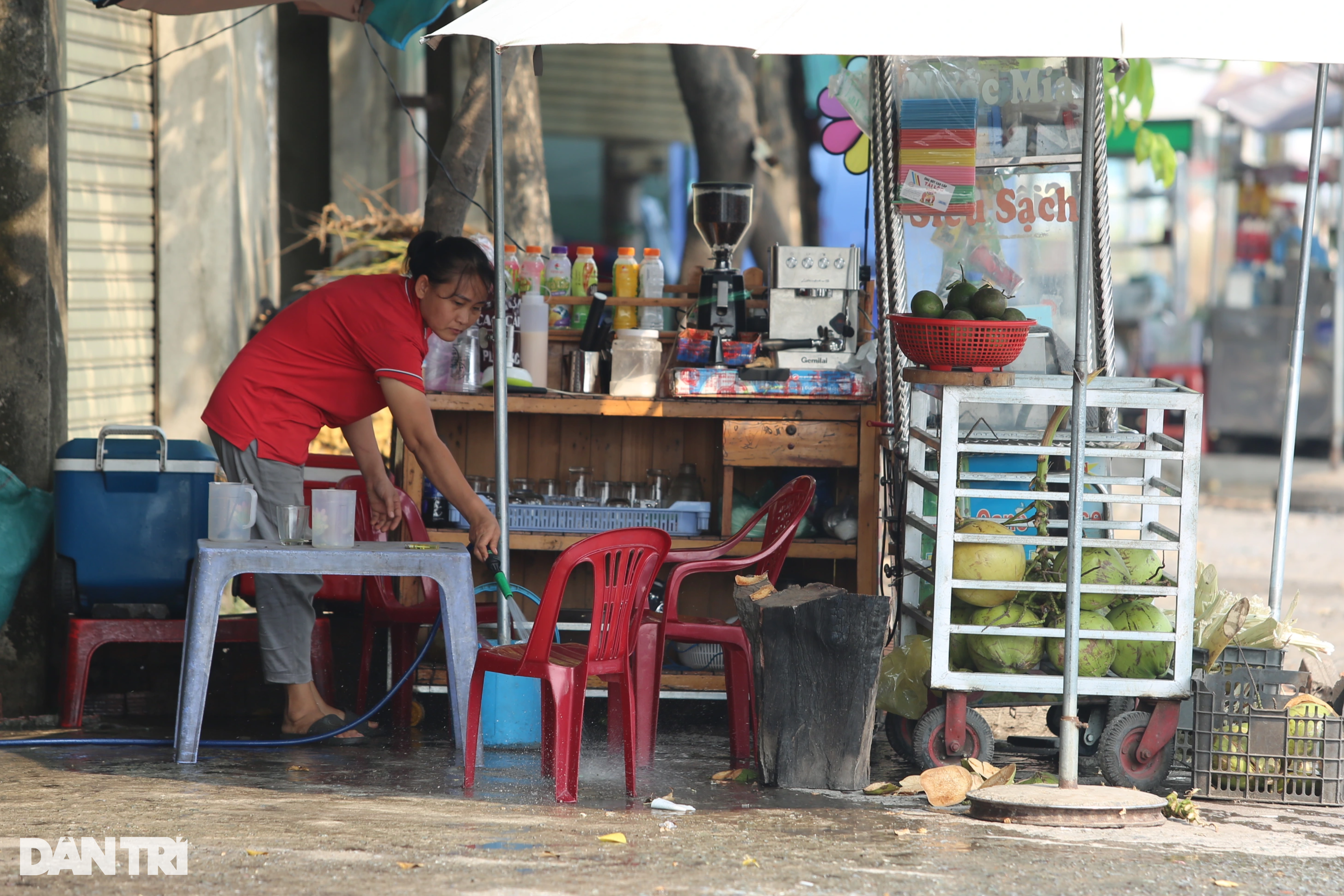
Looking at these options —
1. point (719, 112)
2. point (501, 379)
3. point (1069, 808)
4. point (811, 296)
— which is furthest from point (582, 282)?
point (719, 112)

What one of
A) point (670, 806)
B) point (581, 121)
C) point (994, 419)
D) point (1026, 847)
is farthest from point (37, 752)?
point (581, 121)

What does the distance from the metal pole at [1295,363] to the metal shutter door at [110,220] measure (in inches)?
221

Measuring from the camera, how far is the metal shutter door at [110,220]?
24.6 feet

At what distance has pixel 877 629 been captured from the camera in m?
4.73

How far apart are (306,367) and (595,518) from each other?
1454mm

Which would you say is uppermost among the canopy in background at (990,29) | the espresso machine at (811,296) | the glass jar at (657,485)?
the canopy in background at (990,29)

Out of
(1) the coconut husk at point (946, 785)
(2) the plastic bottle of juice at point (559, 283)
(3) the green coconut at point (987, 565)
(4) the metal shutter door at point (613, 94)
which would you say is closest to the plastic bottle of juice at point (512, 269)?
(2) the plastic bottle of juice at point (559, 283)

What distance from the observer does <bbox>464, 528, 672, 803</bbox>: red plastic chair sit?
176 inches

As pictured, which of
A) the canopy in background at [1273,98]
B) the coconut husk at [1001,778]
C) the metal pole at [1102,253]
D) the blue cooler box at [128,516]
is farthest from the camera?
the canopy in background at [1273,98]

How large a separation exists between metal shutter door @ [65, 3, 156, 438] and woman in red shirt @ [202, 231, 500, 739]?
2301 millimetres

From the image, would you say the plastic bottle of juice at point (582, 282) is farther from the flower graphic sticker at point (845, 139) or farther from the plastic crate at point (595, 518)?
the flower graphic sticker at point (845, 139)

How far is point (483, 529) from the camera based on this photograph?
16.6ft

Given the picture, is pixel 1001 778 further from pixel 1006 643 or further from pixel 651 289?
pixel 651 289

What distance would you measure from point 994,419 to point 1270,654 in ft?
4.61
